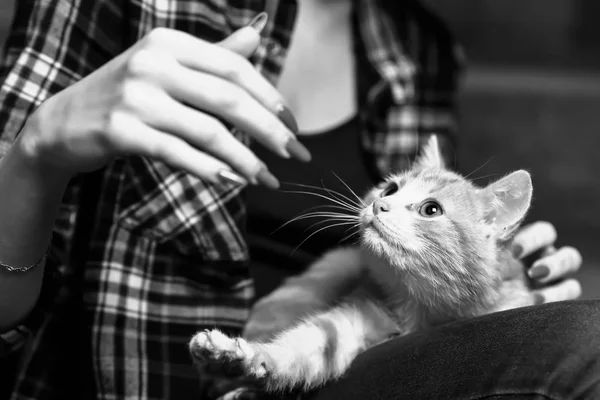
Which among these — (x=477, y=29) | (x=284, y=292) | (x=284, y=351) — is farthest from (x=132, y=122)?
(x=477, y=29)

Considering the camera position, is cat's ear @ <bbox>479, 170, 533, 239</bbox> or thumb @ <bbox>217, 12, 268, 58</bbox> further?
cat's ear @ <bbox>479, 170, 533, 239</bbox>

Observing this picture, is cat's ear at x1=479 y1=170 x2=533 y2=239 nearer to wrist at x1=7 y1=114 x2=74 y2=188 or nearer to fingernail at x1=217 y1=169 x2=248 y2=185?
fingernail at x1=217 y1=169 x2=248 y2=185

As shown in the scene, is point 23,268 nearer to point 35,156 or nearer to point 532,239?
point 35,156

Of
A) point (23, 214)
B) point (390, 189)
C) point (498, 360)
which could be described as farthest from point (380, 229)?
point (23, 214)

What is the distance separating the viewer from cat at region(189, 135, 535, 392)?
2.91ft

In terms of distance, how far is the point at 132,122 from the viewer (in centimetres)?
70

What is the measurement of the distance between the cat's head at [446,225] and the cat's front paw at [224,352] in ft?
0.76

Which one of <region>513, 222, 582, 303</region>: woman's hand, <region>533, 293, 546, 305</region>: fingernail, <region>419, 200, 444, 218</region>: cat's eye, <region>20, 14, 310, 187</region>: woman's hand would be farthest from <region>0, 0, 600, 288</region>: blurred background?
<region>20, 14, 310, 187</region>: woman's hand

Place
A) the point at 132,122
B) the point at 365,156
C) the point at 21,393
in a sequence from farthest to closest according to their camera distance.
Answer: the point at 365,156 → the point at 21,393 → the point at 132,122

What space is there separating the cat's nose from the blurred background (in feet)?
4.91

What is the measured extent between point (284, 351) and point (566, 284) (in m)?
0.53

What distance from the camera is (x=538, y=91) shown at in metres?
2.39

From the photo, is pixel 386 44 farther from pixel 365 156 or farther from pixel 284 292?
pixel 284 292

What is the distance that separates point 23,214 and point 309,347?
1.33 feet
